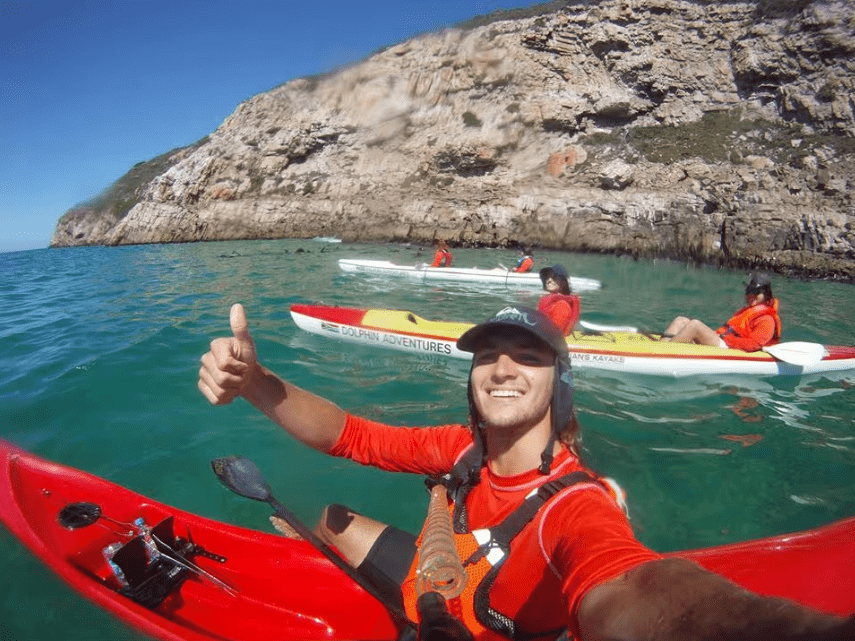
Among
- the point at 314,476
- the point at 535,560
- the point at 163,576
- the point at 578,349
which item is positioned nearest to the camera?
the point at 535,560

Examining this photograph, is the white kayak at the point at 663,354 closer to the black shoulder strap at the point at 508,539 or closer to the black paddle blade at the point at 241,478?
the black paddle blade at the point at 241,478

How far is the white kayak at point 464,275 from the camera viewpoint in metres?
15.1

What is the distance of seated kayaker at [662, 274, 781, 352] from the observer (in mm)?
7344

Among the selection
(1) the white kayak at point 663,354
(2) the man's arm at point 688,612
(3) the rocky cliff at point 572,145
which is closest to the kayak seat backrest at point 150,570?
(2) the man's arm at point 688,612

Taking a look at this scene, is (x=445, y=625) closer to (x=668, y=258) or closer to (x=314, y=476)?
(x=314, y=476)

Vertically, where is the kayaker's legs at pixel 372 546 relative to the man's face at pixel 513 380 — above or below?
below

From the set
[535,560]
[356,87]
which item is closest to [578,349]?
[535,560]

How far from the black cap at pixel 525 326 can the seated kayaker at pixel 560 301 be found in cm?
435

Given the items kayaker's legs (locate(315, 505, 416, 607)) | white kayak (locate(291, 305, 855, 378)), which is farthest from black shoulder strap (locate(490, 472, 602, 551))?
white kayak (locate(291, 305, 855, 378))

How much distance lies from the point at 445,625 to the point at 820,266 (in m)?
25.3

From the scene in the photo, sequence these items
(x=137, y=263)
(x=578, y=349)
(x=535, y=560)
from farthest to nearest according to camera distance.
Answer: (x=137, y=263) → (x=578, y=349) → (x=535, y=560)

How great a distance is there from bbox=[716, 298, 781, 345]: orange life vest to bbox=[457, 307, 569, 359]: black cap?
273 inches

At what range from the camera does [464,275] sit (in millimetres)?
16031

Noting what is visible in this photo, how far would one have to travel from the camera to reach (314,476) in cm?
448
